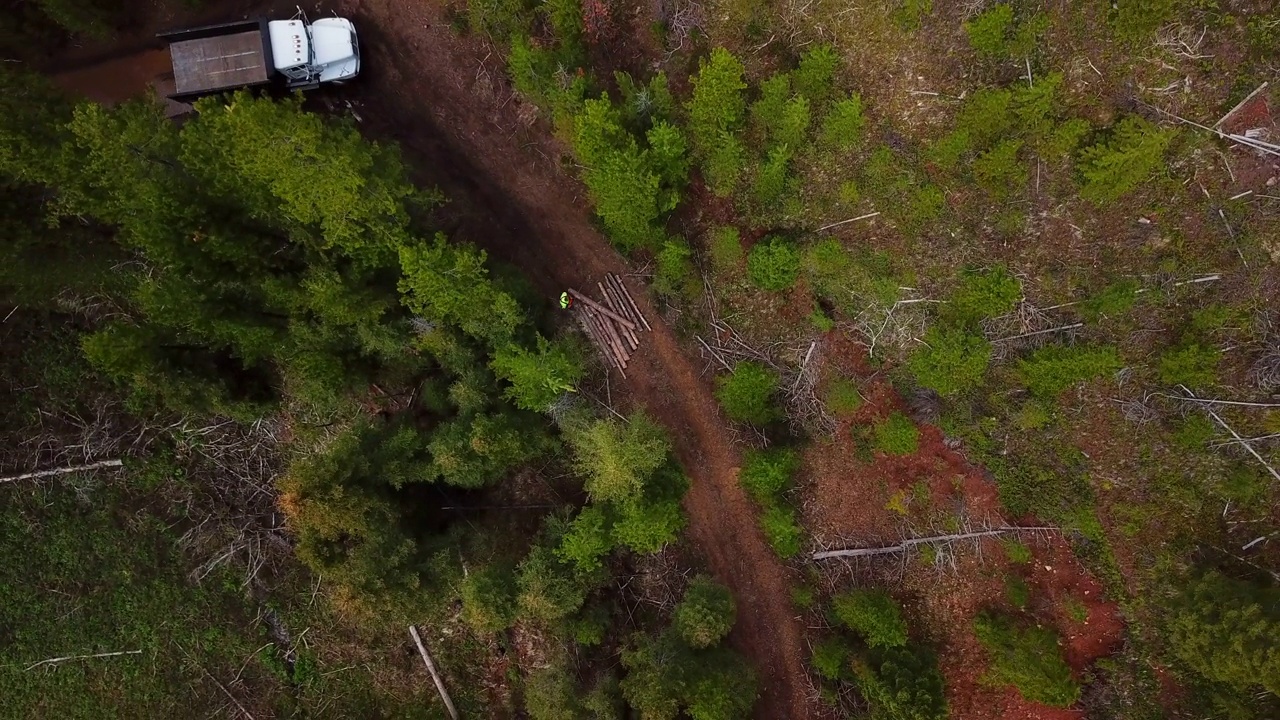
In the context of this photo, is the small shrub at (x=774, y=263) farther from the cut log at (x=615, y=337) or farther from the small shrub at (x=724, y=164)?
the cut log at (x=615, y=337)

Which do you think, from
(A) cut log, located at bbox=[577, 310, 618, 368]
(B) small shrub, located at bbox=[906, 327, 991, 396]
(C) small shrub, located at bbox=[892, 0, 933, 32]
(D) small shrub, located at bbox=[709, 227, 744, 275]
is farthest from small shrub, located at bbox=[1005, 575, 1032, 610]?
(C) small shrub, located at bbox=[892, 0, 933, 32]

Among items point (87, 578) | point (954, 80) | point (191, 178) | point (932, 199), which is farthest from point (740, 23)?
point (87, 578)

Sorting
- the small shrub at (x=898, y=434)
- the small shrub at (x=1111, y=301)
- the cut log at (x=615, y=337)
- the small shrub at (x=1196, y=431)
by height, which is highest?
the small shrub at (x=1111, y=301)

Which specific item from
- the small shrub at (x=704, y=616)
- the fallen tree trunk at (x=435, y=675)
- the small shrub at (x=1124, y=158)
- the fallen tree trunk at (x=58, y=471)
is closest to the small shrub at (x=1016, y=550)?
the small shrub at (x=704, y=616)

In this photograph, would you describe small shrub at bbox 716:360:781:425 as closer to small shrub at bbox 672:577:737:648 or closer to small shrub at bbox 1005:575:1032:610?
small shrub at bbox 672:577:737:648

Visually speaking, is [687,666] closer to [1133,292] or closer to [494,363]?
[494,363]

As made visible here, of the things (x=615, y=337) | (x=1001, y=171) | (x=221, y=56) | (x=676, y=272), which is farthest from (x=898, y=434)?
(x=221, y=56)

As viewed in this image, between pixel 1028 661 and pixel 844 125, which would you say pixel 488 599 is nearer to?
pixel 1028 661
